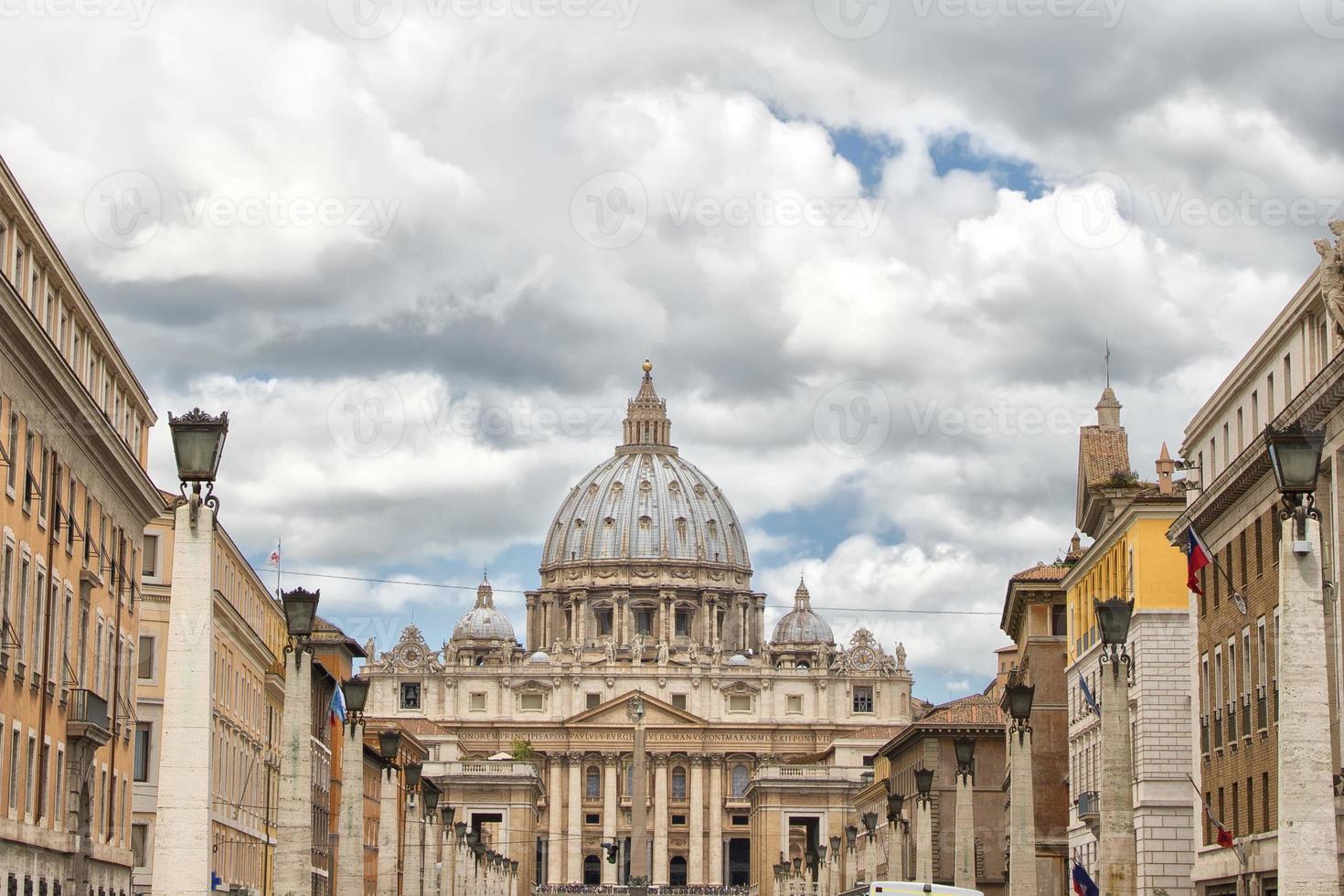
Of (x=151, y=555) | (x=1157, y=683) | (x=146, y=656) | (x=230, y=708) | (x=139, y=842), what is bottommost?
(x=139, y=842)

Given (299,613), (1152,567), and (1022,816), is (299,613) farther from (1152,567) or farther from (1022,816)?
(1152,567)

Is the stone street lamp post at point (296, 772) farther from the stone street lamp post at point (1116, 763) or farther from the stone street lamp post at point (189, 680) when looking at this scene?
the stone street lamp post at point (1116, 763)

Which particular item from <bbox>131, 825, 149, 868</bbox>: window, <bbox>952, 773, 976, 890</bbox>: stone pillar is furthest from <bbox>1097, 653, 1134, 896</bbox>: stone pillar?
<bbox>131, 825, 149, 868</bbox>: window

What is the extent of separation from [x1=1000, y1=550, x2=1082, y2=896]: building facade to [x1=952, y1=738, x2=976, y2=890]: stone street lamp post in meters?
21.1

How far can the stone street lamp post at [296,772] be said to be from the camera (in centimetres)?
3356

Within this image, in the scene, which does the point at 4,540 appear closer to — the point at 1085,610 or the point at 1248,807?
the point at 1248,807

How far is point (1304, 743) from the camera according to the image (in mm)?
22047

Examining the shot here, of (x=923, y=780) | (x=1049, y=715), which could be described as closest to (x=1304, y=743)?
(x=923, y=780)

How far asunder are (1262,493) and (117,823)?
25612 millimetres

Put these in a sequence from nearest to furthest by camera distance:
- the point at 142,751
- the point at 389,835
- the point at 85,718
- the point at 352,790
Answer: the point at 352,790
the point at 85,718
the point at 389,835
the point at 142,751

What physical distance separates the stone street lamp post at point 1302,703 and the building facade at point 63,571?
64.4 ft

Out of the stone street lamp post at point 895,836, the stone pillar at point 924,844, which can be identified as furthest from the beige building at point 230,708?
the stone street lamp post at point 895,836

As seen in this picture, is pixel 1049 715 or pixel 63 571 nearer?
pixel 63 571

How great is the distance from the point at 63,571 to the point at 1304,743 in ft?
89.3
